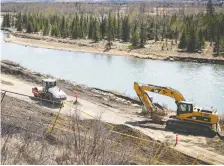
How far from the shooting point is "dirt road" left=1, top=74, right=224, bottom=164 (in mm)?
21688

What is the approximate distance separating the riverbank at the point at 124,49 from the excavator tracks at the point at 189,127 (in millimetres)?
48769

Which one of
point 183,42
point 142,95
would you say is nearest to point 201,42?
point 183,42

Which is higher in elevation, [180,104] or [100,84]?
[180,104]

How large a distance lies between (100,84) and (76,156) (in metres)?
34.4

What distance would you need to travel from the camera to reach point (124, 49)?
3280 inches

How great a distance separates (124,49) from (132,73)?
28.5 meters

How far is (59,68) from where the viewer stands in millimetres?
57375

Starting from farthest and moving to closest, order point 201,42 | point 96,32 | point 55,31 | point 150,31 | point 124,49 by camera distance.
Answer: point 55,31 → point 150,31 → point 96,32 → point 124,49 → point 201,42

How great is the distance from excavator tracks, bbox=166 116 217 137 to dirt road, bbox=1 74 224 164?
56 centimetres

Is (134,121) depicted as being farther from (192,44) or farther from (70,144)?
(192,44)

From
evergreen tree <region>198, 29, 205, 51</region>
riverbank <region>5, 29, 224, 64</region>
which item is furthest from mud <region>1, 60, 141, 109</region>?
evergreen tree <region>198, 29, 205, 51</region>

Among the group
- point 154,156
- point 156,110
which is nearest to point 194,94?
point 156,110

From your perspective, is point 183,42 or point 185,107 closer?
point 185,107

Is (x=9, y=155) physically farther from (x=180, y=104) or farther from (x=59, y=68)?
(x=59, y=68)
